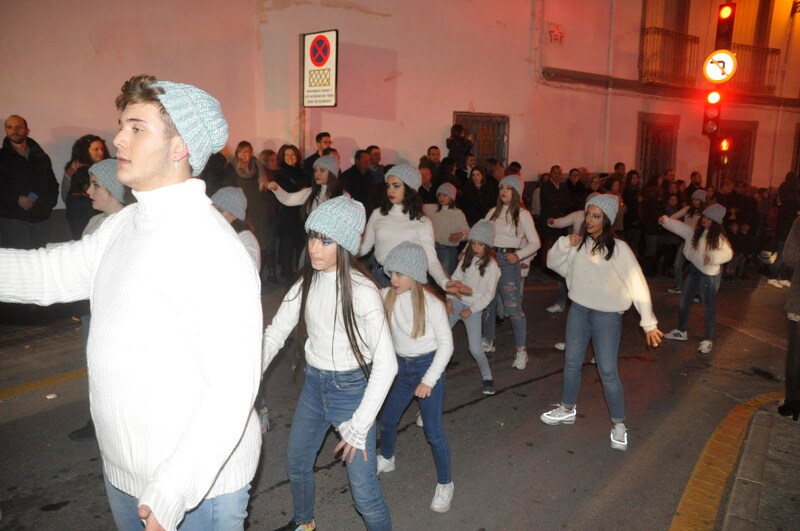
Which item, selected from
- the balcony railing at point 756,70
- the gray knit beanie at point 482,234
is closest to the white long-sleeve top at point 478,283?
the gray knit beanie at point 482,234

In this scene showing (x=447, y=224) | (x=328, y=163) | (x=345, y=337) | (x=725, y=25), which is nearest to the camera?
(x=345, y=337)

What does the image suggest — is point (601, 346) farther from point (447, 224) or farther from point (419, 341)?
point (447, 224)

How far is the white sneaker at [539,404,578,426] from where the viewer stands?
559 cm

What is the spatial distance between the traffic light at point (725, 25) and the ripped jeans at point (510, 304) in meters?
8.41

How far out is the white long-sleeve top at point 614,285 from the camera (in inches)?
198

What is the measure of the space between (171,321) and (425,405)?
8.38ft

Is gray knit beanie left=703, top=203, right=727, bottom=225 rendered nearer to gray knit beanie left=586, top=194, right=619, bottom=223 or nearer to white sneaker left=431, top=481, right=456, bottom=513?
gray knit beanie left=586, top=194, right=619, bottom=223

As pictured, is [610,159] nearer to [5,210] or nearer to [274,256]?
[274,256]

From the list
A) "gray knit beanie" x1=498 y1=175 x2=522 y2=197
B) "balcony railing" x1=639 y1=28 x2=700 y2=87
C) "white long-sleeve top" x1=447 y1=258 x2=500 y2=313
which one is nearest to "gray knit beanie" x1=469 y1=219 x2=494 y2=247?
"white long-sleeve top" x1=447 y1=258 x2=500 y2=313

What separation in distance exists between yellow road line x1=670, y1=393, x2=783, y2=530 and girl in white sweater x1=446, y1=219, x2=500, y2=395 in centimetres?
201

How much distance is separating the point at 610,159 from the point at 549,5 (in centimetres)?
473

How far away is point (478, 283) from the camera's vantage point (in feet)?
20.2

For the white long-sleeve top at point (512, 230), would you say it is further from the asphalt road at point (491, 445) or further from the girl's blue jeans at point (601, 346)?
the girl's blue jeans at point (601, 346)

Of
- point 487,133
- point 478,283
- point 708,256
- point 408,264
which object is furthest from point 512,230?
point 487,133
